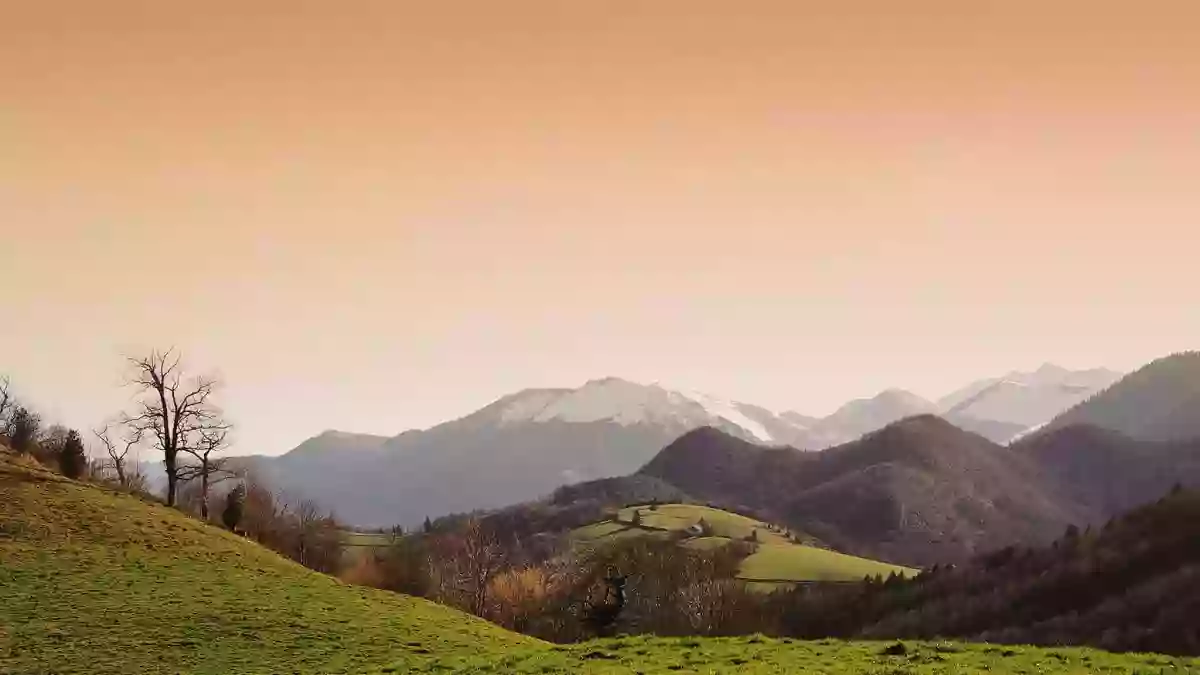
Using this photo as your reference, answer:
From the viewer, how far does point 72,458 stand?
7612 centimetres

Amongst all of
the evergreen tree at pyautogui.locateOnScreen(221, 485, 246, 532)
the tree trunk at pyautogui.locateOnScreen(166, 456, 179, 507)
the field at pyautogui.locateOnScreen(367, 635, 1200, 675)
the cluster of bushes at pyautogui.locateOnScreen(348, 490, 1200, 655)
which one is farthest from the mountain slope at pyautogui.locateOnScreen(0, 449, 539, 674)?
the cluster of bushes at pyautogui.locateOnScreen(348, 490, 1200, 655)

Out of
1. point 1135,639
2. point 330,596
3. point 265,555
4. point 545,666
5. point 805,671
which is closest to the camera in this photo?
point 805,671

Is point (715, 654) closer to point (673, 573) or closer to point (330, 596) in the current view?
point (330, 596)

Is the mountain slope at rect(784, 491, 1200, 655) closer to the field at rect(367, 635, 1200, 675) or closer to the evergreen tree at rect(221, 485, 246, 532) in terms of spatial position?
the evergreen tree at rect(221, 485, 246, 532)

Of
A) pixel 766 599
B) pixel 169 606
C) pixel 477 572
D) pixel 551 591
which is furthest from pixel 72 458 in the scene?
pixel 766 599

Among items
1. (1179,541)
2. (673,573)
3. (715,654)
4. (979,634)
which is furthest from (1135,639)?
(715,654)

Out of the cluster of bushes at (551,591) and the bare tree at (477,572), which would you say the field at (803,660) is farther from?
the bare tree at (477,572)

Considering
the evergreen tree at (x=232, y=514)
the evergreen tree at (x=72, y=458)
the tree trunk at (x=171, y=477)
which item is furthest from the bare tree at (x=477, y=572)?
the evergreen tree at (x=72, y=458)

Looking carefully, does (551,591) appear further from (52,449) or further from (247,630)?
(247,630)

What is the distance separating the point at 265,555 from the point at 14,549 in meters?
15.5

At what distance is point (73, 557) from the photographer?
177 feet

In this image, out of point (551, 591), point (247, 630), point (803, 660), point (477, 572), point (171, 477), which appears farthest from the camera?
point (551, 591)

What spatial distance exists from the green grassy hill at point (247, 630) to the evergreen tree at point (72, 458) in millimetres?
10530

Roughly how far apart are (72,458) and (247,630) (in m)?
41.8
